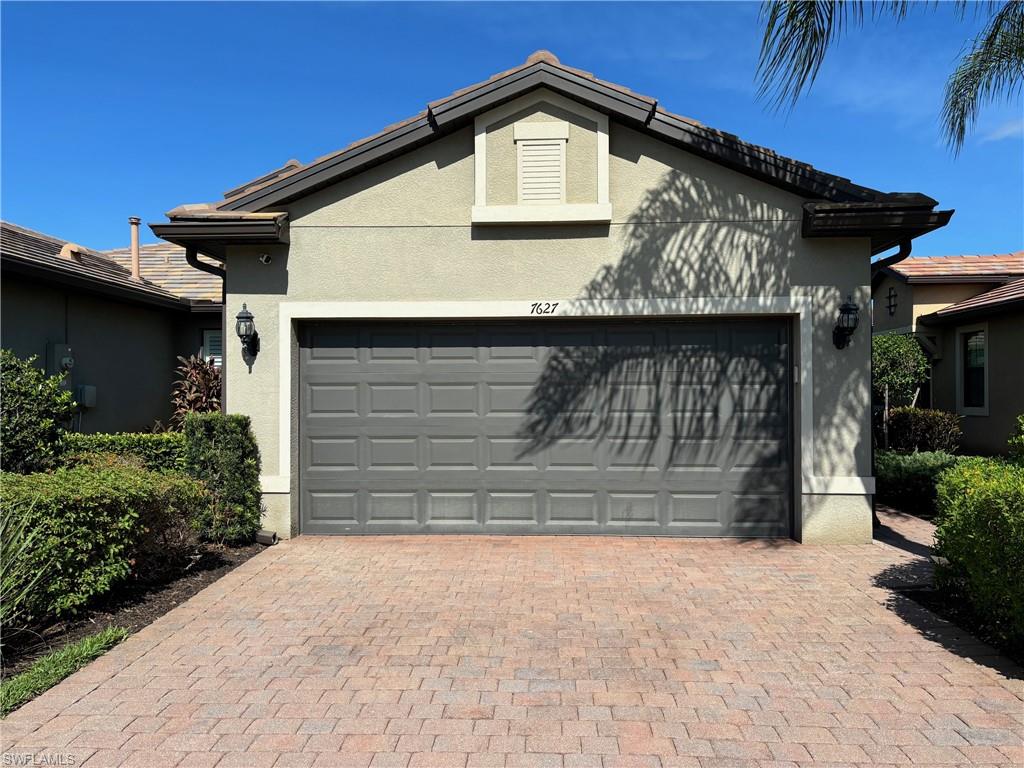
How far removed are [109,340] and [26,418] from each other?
4708mm

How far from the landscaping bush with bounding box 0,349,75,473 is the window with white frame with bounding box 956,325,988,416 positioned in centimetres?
1573

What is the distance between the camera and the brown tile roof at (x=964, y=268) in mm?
14656

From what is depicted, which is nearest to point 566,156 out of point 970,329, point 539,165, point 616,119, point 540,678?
point 539,165

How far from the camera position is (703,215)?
7.54 meters

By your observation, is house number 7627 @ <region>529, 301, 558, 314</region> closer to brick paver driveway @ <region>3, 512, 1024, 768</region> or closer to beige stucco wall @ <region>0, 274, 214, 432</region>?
brick paver driveway @ <region>3, 512, 1024, 768</region>

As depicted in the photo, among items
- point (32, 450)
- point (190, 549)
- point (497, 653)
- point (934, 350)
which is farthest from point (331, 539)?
point (934, 350)

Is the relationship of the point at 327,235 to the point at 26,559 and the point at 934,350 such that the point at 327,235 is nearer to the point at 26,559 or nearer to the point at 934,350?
the point at 26,559

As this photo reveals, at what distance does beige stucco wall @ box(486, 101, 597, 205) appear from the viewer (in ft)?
24.7

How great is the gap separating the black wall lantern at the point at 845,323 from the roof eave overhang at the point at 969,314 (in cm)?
670

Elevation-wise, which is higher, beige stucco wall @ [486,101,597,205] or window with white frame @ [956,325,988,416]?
beige stucco wall @ [486,101,597,205]

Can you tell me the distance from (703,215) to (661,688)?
541cm

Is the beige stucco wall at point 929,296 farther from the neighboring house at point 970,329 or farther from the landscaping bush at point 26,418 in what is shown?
the landscaping bush at point 26,418

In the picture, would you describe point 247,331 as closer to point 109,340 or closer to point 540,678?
point 109,340

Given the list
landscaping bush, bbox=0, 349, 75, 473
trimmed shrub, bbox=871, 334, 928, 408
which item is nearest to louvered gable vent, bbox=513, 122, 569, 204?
landscaping bush, bbox=0, 349, 75, 473
